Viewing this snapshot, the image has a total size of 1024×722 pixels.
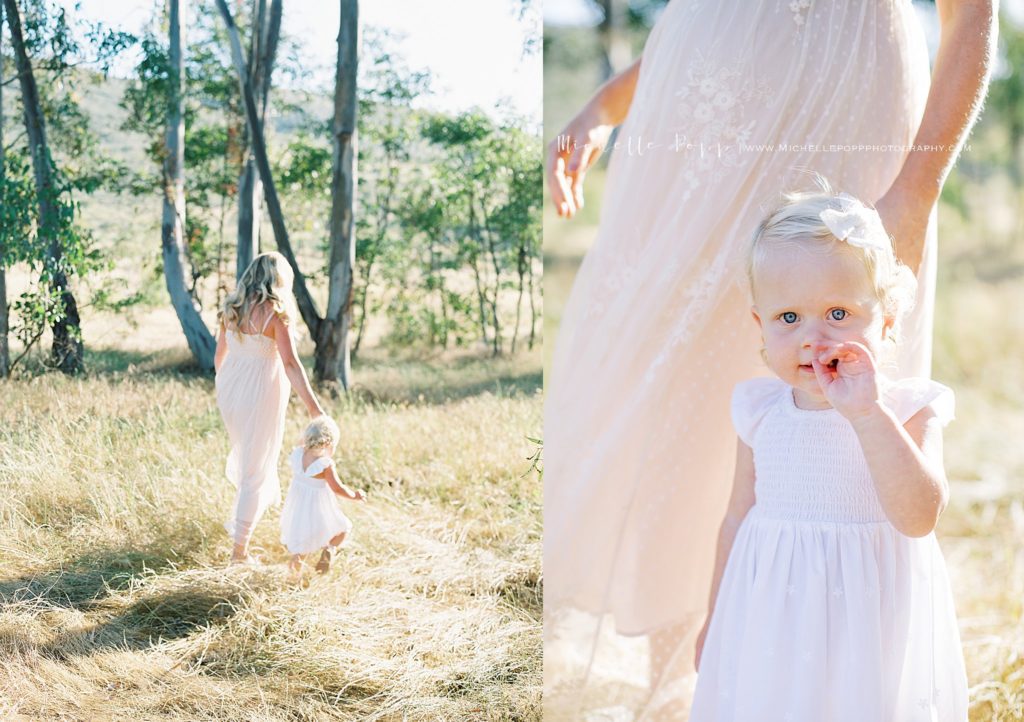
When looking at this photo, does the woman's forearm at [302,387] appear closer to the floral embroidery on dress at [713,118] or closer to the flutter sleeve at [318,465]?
the flutter sleeve at [318,465]

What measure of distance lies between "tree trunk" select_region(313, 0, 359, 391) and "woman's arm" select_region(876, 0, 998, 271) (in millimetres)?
856

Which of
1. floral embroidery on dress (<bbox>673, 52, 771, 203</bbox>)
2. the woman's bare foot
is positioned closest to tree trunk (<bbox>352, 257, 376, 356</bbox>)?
the woman's bare foot

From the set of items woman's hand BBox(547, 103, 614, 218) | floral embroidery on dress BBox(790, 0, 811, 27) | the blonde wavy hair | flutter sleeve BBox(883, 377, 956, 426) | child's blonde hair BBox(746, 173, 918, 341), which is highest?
floral embroidery on dress BBox(790, 0, 811, 27)

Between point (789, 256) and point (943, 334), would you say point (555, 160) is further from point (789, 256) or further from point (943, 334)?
point (943, 334)

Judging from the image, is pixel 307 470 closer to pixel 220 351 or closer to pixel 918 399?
pixel 220 351

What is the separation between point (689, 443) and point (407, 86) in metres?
0.77

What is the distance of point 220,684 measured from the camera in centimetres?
167

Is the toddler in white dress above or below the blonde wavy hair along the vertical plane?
below

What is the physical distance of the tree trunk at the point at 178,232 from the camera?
1.66m

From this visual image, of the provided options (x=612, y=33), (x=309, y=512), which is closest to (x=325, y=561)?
(x=309, y=512)

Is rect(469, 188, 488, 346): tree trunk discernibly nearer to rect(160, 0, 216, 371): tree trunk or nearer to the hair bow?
rect(160, 0, 216, 371): tree trunk

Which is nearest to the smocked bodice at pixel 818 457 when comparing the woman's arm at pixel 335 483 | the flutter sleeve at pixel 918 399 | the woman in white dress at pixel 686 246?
the flutter sleeve at pixel 918 399

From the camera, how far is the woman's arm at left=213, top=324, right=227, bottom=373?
168cm

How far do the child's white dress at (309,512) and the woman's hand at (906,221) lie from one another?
95cm
